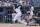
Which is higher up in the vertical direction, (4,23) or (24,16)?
(24,16)

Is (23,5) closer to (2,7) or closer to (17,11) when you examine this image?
(17,11)

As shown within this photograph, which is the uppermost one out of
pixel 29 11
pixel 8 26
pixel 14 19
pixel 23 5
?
pixel 23 5

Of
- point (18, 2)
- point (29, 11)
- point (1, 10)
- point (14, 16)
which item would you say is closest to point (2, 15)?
point (1, 10)

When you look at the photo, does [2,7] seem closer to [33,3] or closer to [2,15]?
[2,15]

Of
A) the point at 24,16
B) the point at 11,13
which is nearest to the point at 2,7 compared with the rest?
the point at 11,13

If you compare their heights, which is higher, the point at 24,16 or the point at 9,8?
the point at 9,8

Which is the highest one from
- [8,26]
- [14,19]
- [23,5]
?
[23,5]

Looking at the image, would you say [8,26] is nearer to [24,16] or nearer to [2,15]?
[2,15]
